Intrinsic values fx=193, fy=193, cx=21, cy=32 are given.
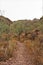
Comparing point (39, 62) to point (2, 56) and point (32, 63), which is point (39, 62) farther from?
point (2, 56)

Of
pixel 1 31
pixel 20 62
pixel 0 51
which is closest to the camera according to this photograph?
pixel 20 62

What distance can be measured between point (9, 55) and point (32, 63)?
2540mm

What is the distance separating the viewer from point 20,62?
14.8 meters

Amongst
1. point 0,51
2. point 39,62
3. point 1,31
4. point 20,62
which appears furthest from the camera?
point 1,31

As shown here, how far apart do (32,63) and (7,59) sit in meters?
2.08

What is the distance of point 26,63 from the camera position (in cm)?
1448

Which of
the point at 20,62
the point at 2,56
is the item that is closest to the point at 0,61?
the point at 2,56

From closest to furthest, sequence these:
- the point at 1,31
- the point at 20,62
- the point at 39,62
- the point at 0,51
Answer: the point at 39,62 → the point at 20,62 → the point at 0,51 → the point at 1,31

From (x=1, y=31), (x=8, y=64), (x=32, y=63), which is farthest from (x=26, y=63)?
(x=1, y=31)

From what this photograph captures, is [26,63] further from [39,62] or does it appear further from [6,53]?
[6,53]

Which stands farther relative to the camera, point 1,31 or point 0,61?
point 1,31

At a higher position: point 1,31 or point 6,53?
point 1,31

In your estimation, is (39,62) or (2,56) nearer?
(39,62)

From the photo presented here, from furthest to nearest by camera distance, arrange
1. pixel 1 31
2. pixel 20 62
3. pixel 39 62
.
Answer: pixel 1 31 < pixel 20 62 < pixel 39 62
